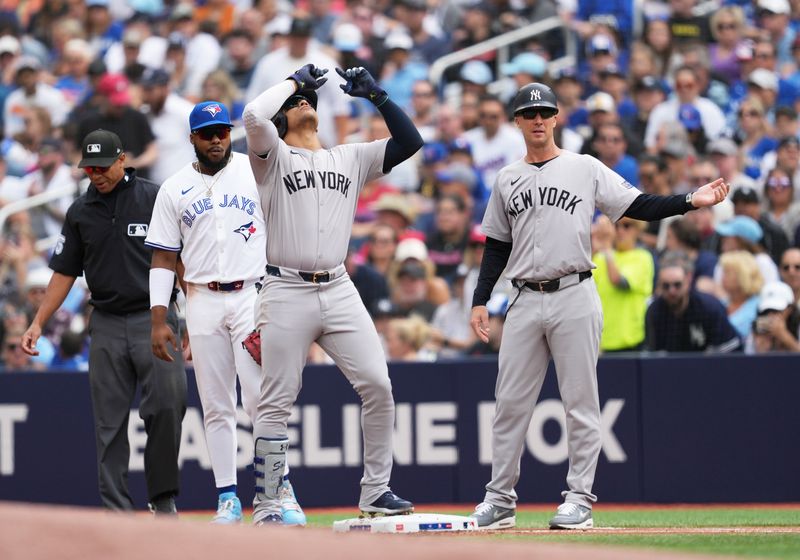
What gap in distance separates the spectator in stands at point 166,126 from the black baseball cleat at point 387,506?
23.5ft

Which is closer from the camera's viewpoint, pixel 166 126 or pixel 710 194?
pixel 710 194

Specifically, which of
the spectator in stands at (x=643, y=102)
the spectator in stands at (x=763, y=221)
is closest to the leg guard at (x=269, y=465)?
the spectator in stands at (x=763, y=221)

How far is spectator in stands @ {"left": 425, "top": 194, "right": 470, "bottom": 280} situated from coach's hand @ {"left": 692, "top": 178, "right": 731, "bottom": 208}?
6120 mm

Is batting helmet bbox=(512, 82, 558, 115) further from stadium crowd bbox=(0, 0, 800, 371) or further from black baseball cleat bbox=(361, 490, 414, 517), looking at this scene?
black baseball cleat bbox=(361, 490, 414, 517)

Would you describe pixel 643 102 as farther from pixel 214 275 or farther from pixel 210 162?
pixel 214 275

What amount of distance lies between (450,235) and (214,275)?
584 cm

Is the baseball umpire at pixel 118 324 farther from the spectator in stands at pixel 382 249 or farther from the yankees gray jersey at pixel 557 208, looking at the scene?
the spectator in stands at pixel 382 249

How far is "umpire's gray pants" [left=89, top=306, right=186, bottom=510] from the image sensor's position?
31.0ft

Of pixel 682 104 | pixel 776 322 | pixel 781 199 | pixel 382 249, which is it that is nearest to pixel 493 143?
pixel 682 104

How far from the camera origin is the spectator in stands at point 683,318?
12383mm

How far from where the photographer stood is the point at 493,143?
1616 cm

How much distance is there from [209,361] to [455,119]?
808 cm

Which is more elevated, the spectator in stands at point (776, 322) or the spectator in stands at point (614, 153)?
the spectator in stands at point (614, 153)

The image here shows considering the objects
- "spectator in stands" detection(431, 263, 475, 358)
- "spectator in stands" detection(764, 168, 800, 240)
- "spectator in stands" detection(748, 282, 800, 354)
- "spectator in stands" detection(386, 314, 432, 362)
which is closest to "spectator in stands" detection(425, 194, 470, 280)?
"spectator in stands" detection(431, 263, 475, 358)
